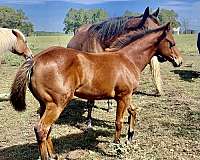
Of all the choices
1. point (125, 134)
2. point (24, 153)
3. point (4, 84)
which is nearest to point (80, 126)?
point (125, 134)

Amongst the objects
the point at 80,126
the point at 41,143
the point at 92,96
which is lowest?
the point at 80,126

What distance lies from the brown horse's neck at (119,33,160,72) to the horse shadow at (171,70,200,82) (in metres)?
6.22

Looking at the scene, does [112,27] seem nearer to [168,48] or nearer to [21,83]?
[168,48]

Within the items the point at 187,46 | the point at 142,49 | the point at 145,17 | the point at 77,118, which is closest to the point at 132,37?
the point at 142,49

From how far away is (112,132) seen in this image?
20.6 feet

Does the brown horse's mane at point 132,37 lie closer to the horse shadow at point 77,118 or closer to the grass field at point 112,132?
the grass field at point 112,132

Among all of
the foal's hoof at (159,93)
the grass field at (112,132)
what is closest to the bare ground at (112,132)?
the grass field at (112,132)

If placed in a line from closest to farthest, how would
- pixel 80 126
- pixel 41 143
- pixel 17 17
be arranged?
pixel 41 143 < pixel 80 126 < pixel 17 17

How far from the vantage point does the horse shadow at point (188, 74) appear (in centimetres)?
1185

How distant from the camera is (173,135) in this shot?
597cm

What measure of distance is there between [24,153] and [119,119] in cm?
152

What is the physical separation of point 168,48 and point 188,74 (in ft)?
23.7

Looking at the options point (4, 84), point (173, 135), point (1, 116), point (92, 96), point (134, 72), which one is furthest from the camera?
point (4, 84)

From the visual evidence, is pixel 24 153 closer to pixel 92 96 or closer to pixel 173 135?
pixel 92 96
